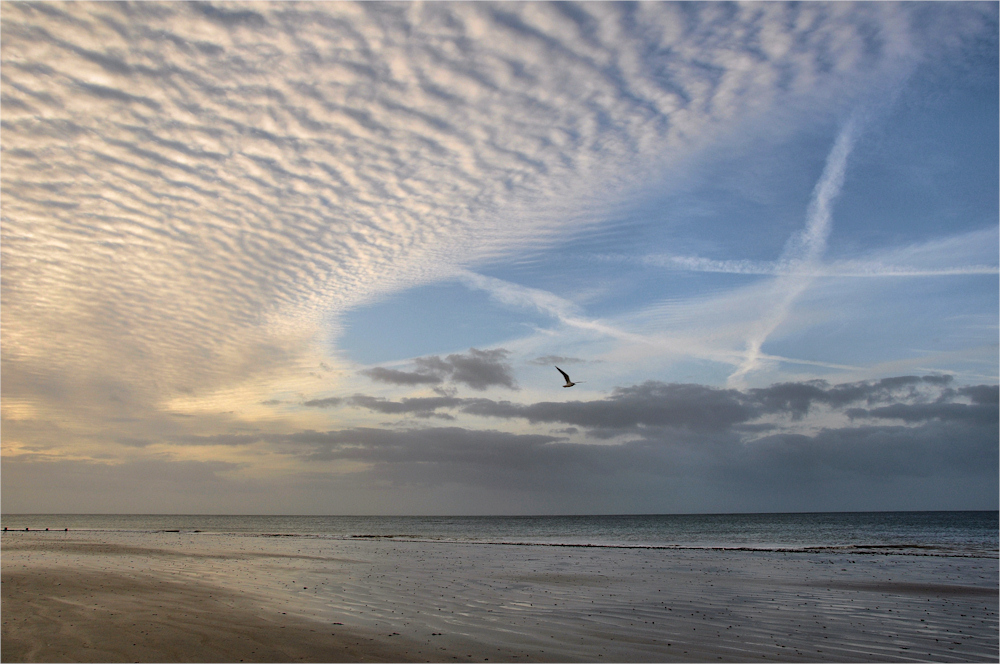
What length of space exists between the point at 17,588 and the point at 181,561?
477 inches

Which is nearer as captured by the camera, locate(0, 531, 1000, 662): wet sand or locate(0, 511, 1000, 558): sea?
locate(0, 531, 1000, 662): wet sand

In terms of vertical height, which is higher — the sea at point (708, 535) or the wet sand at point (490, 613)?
the wet sand at point (490, 613)

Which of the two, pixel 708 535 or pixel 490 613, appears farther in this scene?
pixel 708 535

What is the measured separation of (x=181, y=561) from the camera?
30516 mm

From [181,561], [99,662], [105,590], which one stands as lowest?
[181,561]

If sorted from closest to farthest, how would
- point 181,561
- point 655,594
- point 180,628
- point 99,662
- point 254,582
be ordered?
point 99,662 < point 180,628 < point 655,594 < point 254,582 < point 181,561

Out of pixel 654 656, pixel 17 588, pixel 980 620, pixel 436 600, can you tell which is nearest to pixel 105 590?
pixel 17 588

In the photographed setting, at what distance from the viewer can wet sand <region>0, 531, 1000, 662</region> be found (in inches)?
480

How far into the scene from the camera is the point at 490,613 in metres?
16.1

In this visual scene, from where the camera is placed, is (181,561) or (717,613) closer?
(717,613)

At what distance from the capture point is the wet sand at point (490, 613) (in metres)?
12.2

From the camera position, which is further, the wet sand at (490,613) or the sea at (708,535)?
the sea at (708,535)

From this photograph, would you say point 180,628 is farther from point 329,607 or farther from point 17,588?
point 17,588

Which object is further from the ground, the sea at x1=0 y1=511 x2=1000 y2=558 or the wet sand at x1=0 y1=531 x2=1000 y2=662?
the wet sand at x1=0 y1=531 x2=1000 y2=662
